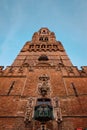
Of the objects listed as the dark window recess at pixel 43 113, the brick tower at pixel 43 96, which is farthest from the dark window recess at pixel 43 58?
the dark window recess at pixel 43 113

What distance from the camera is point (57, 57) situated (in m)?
19.3

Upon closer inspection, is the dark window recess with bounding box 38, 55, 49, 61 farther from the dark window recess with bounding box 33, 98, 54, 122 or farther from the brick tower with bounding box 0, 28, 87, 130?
the dark window recess with bounding box 33, 98, 54, 122

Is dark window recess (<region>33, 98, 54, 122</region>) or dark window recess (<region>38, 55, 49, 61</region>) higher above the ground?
dark window recess (<region>38, 55, 49, 61</region>)

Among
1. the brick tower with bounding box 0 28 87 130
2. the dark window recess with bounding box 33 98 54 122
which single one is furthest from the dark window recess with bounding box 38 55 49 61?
the dark window recess with bounding box 33 98 54 122

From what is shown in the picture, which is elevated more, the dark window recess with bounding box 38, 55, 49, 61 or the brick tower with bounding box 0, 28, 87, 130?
the dark window recess with bounding box 38, 55, 49, 61

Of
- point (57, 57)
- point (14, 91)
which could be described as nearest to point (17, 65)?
point (57, 57)

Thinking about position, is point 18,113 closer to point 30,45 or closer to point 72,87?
point 72,87

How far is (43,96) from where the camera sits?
1098cm

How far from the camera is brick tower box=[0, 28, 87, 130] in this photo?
862cm

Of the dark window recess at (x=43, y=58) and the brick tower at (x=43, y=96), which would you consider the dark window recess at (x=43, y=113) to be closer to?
the brick tower at (x=43, y=96)

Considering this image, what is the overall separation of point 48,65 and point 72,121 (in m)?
8.19

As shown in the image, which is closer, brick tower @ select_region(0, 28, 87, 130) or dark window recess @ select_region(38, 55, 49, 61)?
brick tower @ select_region(0, 28, 87, 130)

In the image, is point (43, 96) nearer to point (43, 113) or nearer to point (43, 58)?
point (43, 113)

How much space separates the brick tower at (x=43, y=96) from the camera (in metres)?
8.62
